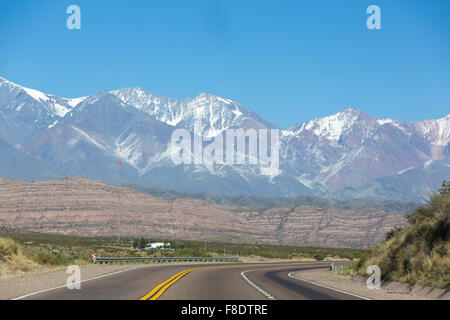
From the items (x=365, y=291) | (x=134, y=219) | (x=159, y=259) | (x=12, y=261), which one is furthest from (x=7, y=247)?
(x=134, y=219)

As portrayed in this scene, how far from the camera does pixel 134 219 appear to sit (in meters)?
164

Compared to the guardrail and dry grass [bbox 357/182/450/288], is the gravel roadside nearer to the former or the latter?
dry grass [bbox 357/182/450/288]

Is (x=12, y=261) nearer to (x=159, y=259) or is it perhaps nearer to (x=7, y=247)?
(x=7, y=247)

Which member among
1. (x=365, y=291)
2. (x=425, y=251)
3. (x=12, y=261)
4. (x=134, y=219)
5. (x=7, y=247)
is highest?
(x=425, y=251)

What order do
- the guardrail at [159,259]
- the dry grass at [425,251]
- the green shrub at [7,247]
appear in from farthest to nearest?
the guardrail at [159,259] < the green shrub at [7,247] < the dry grass at [425,251]

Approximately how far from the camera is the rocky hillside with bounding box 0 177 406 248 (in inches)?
6063

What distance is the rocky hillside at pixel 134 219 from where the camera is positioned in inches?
6063

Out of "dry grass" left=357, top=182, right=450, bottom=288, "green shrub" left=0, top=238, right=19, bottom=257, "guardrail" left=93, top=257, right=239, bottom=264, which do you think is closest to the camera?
"dry grass" left=357, top=182, right=450, bottom=288

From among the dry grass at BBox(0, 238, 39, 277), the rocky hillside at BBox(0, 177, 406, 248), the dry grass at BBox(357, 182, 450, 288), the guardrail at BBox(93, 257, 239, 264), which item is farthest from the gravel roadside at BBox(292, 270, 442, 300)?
the rocky hillside at BBox(0, 177, 406, 248)

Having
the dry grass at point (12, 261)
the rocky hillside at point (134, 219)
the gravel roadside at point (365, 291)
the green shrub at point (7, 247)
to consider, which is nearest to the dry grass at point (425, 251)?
the gravel roadside at point (365, 291)

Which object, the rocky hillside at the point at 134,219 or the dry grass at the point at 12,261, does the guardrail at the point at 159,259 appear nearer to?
the dry grass at the point at 12,261

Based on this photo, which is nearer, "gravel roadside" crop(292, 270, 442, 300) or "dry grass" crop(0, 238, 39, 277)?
"gravel roadside" crop(292, 270, 442, 300)

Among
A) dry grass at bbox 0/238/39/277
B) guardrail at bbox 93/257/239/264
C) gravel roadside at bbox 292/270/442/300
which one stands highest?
dry grass at bbox 0/238/39/277

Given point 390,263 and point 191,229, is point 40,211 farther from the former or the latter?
point 390,263
